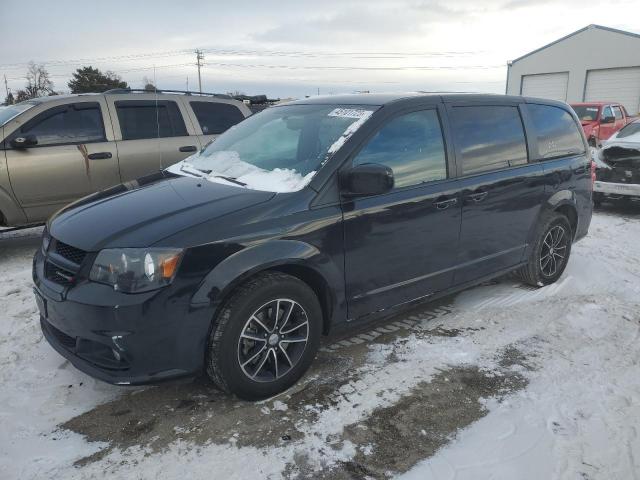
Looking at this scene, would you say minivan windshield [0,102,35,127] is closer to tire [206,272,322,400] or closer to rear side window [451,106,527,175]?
tire [206,272,322,400]

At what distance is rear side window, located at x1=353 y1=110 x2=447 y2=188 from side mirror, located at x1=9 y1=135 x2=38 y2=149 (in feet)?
13.8

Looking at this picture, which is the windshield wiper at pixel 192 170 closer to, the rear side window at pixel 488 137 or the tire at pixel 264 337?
the tire at pixel 264 337

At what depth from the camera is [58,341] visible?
2.94 metres

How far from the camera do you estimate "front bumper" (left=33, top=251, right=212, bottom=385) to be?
8.38 feet

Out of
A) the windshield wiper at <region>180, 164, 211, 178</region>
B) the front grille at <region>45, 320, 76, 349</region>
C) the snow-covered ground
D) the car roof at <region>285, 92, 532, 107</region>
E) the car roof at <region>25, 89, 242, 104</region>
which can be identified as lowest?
the snow-covered ground

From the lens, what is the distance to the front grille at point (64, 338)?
282cm

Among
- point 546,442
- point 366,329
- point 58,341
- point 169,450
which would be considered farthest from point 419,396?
point 58,341

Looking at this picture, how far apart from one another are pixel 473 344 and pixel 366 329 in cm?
81

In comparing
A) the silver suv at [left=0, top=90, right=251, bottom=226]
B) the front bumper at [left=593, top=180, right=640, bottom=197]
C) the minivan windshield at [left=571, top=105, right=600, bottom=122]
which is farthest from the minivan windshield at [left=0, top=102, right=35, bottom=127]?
the minivan windshield at [left=571, top=105, right=600, bottom=122]

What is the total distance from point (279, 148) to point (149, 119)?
372 centimetres

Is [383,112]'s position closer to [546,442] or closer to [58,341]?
[546,442]

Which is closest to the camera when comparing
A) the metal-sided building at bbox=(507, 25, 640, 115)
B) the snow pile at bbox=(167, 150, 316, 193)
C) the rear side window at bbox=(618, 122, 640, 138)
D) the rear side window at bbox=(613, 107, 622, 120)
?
the snow pile at bbox=(167, 150, 316, 193)

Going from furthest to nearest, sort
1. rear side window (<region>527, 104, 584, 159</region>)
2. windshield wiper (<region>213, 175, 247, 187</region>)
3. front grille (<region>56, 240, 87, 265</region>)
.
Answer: rear side window (<region>527, 104, 584, 159</region>) → windshield wiper (<region>213, 175, 247, 187</region>) → front grille (<region>56, 240, 87, 265</region>)

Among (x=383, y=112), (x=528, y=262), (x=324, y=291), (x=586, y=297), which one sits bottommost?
(x=586, y=297)
